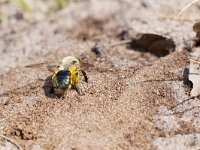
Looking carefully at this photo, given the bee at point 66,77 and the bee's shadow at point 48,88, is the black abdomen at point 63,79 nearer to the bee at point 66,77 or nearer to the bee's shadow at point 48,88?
the bee at point 66,77

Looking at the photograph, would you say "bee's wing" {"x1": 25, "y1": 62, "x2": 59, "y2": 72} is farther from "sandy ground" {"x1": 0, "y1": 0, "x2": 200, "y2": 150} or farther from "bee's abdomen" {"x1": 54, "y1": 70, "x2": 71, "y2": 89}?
"bee's abdomen" {"x1": 54, "y1": 70, "x2": 71, "y2": 89}

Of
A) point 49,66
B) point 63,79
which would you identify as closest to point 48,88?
point 63,79

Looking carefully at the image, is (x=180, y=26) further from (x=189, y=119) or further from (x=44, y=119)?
(x=44, y=119)

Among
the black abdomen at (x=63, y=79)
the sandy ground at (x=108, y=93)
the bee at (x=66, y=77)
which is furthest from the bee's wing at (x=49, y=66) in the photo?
the black abdomen at (x=63, y=79)

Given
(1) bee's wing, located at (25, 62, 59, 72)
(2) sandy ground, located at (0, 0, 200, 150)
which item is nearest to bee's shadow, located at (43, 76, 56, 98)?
(2) sandy ground, located at (0, 0, 200, 150)

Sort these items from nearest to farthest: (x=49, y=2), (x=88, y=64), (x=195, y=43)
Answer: (x=88, y=64)
(x=195, y=43)
(x=49, y=2)

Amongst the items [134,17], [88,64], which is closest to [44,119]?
[88,64]
